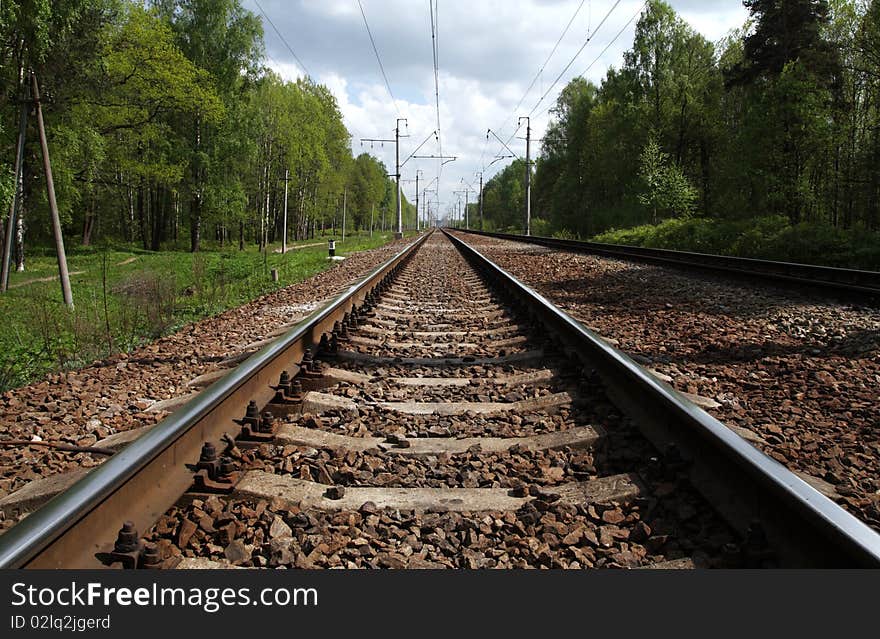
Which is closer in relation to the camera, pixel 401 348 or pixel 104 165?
pixel 401 348

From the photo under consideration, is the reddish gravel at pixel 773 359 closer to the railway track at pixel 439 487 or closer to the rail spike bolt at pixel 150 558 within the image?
the railway track at pixel 439 487

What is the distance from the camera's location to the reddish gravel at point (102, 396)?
291 cm

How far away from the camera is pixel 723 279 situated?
10.6 meters

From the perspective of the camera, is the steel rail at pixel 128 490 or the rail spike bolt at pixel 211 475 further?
the rail spike bolt at pixel 211 475

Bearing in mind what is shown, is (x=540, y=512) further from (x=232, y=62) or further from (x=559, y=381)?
(x=232, y=62)

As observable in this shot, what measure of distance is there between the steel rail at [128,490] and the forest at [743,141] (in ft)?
50.1

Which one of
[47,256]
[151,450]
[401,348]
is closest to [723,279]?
[401,348]

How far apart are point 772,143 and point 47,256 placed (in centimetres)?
3740

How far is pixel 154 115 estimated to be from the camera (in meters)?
27.3

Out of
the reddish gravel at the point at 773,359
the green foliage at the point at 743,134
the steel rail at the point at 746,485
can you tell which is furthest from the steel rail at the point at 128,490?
the green foliage at the point at 743,134

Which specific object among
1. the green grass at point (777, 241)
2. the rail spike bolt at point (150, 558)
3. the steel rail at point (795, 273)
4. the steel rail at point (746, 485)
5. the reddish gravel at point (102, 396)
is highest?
the green grass at point (777, 241)

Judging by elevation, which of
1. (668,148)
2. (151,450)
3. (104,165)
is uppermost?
(668,148)

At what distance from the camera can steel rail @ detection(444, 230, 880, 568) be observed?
157cm

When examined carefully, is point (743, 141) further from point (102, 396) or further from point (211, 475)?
point (211, 475)
